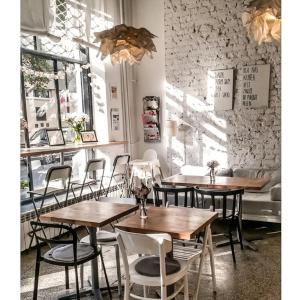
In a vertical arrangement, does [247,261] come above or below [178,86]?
below

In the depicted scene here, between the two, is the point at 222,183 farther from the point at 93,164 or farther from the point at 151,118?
the point at 151,118

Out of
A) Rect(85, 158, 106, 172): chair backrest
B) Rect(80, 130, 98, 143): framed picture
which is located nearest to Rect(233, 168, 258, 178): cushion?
Rect(85, 158, 106, 172): chair backrest

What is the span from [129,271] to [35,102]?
319cm

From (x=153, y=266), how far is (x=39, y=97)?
3.27m

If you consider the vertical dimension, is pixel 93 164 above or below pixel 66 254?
above

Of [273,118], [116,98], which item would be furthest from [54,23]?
[273,118]

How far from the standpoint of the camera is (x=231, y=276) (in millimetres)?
3293

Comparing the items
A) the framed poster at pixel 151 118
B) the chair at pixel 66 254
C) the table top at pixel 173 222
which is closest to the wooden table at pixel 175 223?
the table top at pixel 173 222

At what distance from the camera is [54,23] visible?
4746mm

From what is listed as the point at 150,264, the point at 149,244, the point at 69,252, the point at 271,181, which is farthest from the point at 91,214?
the point at 271,181

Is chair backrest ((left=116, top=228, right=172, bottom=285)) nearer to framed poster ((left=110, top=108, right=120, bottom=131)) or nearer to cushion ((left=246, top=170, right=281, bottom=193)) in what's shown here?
cushion ((left=246, top=170, right=281, bottom=193))

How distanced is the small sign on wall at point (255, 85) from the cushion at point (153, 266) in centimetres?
378

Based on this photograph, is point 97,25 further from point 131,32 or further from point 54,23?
point 131,32
